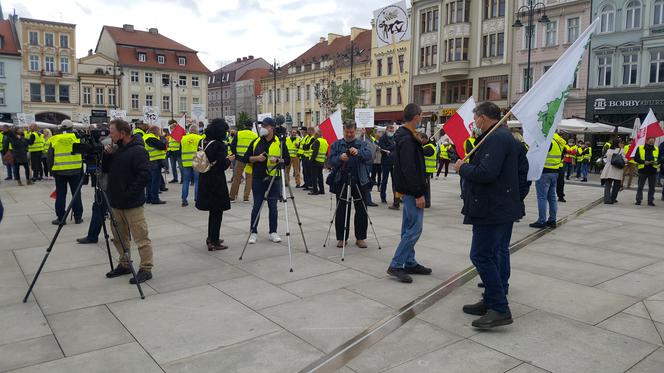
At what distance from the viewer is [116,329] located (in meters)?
4.79

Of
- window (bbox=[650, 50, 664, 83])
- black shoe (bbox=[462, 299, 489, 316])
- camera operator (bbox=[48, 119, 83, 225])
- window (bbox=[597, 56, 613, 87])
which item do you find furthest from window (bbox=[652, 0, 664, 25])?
black shoe (bbox=[462, 299, 489, 316])

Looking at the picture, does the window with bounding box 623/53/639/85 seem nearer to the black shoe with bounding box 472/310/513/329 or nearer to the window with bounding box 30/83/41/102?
the black shoe with bounding box 472/310/513/329

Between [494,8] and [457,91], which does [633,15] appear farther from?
[457,91]

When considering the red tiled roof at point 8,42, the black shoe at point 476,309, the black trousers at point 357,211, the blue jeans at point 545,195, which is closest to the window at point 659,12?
the blue jeans at point 545,195

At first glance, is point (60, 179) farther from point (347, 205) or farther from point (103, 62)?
point (103, 62)

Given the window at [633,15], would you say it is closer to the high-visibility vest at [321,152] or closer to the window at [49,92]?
the high-visibility vest at [321,152]

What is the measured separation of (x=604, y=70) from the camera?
35.8m

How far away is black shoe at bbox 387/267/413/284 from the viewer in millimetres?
6275

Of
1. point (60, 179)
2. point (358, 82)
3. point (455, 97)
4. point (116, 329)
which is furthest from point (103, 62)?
point (116, 329)

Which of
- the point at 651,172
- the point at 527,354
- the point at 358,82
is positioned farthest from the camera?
the point at 358,82

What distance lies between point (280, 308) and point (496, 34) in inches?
1692

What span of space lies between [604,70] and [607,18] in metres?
3.35

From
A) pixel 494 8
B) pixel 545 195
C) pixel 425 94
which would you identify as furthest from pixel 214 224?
pixel 425 94

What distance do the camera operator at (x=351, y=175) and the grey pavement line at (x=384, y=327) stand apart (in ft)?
6.32
